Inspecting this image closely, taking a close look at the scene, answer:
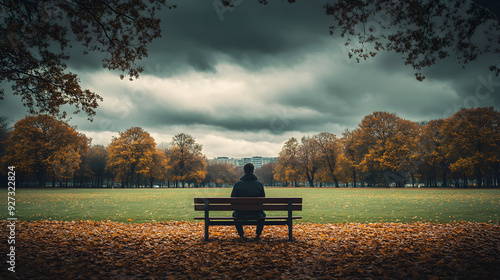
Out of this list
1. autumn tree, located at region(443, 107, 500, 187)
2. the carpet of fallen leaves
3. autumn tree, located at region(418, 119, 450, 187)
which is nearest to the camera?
the carpet of fallen leaves

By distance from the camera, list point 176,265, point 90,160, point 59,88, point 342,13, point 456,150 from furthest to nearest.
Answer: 1. point 90,160
2. point 456,150
3. point 59,88
4. point 342,13
5. point 176,265

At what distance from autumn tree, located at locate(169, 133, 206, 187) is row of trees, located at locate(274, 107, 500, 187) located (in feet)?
115

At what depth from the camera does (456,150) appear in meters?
51.5

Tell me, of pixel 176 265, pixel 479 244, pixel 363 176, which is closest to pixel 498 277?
pixel 479 244

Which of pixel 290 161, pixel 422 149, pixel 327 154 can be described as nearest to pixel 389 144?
pixel 422 149

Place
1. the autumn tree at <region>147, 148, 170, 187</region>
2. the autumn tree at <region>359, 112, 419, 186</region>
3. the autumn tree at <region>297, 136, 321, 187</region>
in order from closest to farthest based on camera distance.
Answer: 1. the autumn tree at <region>359, 112, 419, 186</region>
2. the autumn tree at <region>147, 148, 170, 187</region>
3. the autumn tree at <region>297, 136, 321, 187</region>

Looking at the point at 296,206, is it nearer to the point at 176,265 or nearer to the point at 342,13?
the point at 176,265

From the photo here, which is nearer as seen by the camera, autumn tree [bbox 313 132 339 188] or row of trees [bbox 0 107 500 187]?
row of trees [bbox 0 107 500 187]

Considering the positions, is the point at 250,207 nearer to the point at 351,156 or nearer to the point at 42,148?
the point at 42,148

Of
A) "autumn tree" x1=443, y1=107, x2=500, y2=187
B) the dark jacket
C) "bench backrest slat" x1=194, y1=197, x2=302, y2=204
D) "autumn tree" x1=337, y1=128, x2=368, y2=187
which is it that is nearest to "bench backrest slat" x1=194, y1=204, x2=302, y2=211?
"bench backrest slat" x1=194, y1=197, x2=302, y2=204

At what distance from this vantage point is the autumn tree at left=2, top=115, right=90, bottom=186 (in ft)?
163

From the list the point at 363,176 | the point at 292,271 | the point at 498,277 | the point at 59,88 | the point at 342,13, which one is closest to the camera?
the point at 498,277

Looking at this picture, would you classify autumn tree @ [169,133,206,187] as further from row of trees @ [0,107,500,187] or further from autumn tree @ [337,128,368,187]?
autumn tree @ [337,128,368,187]

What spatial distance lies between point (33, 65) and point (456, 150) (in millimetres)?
61109
